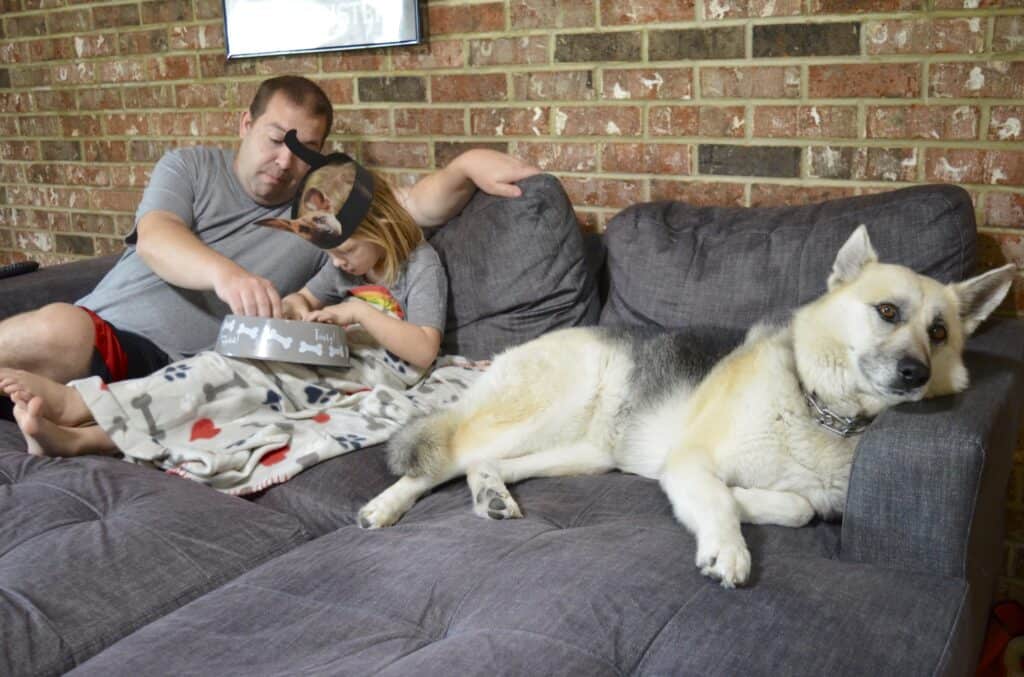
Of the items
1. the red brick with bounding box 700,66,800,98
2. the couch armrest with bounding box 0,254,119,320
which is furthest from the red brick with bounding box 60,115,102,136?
the red brick with bounding box 700,66,800,98

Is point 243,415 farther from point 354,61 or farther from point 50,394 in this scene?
point 354,61

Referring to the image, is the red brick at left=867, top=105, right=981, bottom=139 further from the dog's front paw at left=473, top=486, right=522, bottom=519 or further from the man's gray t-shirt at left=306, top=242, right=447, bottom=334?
the dog's front paw at left=473, top=486, right=522, bottom=519

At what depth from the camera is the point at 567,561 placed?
5.05 feet

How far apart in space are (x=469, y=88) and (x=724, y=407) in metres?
1.75

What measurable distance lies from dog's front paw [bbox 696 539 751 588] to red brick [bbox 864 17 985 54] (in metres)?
1.55

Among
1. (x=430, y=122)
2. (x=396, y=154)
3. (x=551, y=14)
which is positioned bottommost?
(x=396, y=154)

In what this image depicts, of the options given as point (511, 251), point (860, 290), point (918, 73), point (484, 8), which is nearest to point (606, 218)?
point (511, 251)

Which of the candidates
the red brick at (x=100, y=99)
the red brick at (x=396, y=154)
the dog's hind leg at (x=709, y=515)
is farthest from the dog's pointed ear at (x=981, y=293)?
the red brick at (x=100, y=99)

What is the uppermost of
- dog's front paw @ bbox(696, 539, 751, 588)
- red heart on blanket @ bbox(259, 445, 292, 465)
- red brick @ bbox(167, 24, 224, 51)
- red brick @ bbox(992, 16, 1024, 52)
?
red brick @ bbox(167, 24, 224, 51)

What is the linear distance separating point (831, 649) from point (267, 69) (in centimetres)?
318

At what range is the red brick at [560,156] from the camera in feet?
9.75

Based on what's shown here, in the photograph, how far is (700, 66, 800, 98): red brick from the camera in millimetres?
2559

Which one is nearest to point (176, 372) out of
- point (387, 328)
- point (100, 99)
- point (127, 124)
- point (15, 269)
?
point (387, 328)

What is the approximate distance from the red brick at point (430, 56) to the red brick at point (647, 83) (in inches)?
23.4
